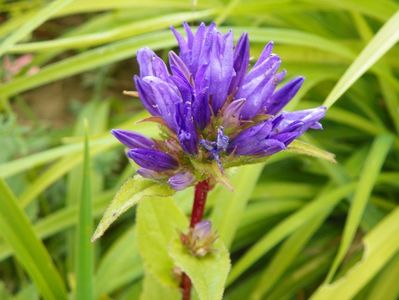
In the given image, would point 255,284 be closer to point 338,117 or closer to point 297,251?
point 297,251

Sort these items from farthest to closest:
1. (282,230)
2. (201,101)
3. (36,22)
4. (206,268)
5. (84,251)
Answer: (282,230), (36,22), (84,251), (206,268), (201,101)

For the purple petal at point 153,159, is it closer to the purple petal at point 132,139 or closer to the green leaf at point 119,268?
the purple petal at point 132,139

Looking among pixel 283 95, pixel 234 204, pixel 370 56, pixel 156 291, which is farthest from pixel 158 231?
pixel 370 56

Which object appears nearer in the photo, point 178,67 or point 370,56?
point 178,67

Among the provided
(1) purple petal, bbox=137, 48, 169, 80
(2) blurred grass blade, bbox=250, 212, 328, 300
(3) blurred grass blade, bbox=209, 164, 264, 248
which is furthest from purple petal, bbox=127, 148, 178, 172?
(2) blurred grass blade, bbox=250, 212, 328, 300

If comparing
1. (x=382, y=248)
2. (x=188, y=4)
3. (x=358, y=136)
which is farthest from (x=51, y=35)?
(x=382, y=248)

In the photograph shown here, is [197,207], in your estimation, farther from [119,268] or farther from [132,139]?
[119,268]
